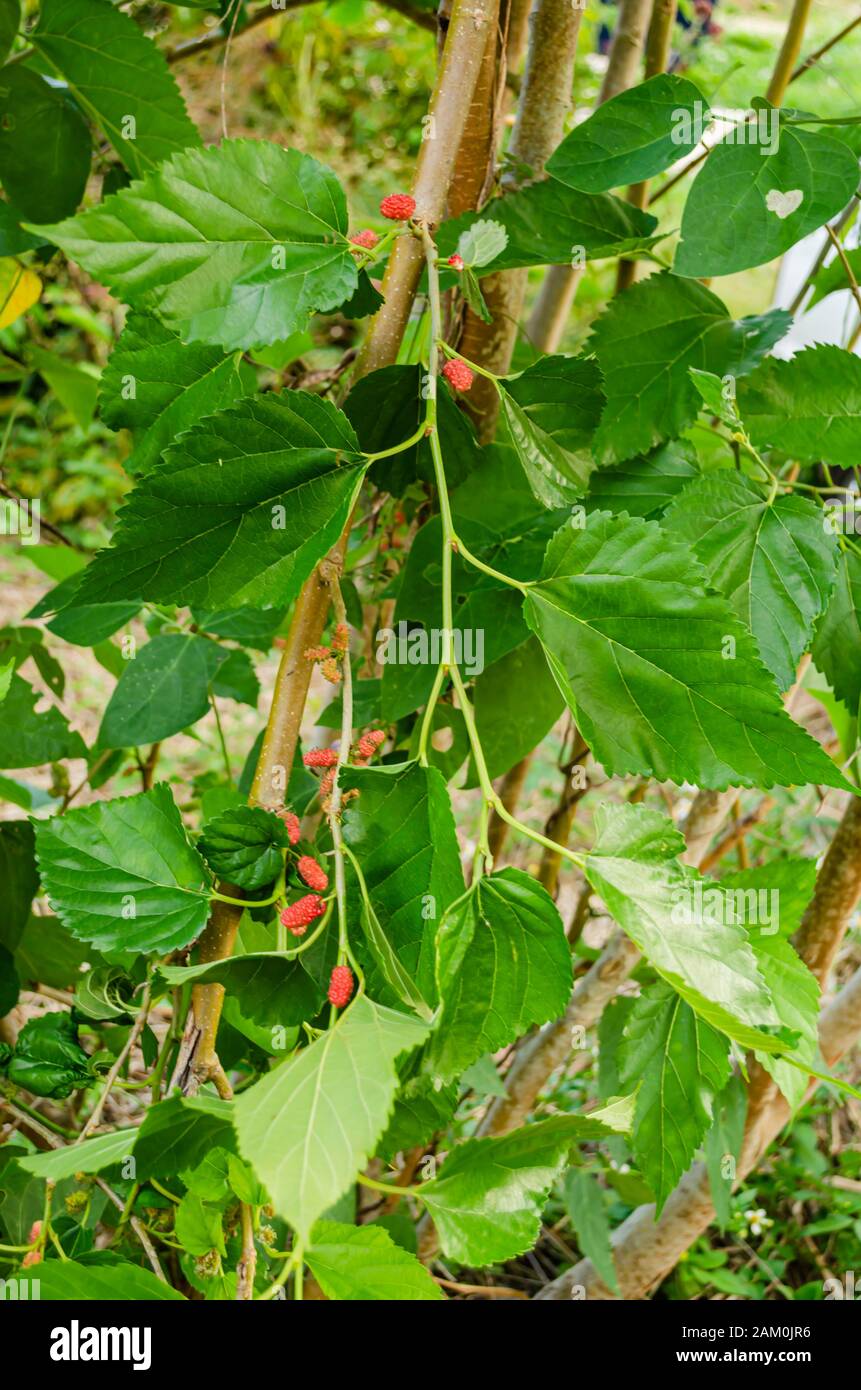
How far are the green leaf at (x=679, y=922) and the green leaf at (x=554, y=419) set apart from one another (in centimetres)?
14

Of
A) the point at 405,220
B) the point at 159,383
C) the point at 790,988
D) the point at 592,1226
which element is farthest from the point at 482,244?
the point at 592,1226

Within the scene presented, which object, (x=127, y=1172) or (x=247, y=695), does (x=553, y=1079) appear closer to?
(x=247, y=695)

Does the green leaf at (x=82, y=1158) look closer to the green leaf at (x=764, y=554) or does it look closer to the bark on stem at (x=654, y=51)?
the green leaf at (x=764, y=554)

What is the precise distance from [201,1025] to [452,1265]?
0.72 m

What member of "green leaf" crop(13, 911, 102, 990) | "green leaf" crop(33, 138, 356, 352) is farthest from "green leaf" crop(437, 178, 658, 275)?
"green leaf" crop(13, 911, 102, 990)

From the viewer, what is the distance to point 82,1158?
0.31 metres

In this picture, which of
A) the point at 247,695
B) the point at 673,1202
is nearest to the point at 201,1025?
the point at 247,695

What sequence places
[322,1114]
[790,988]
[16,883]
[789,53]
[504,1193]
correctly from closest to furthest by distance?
[322,1114] < [504,1193] < [790,988] < [16,883] < [789,53]

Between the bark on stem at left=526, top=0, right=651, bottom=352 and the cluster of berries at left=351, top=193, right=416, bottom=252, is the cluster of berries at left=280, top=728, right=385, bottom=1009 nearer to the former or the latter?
the cluster of berries at left=351, top=193, right=416, bottom=252

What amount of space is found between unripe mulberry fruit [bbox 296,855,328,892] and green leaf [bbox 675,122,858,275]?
26 cm

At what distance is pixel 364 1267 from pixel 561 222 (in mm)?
428

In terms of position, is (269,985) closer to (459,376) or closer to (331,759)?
(331,759)

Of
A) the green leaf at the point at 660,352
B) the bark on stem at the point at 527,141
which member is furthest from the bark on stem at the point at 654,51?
the green leaf at the point at 660,352

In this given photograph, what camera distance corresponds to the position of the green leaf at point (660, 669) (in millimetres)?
310
